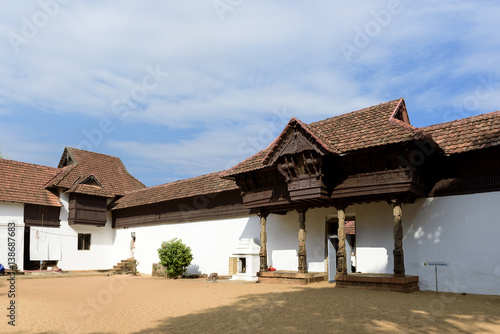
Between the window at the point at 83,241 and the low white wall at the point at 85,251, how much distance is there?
23 cm

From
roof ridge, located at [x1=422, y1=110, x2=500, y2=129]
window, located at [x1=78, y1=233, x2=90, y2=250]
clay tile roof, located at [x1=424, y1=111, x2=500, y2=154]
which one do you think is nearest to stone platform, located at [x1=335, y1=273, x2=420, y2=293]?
clay tile roof, located at [x1=424, y1=111, x2=500, y2=154]

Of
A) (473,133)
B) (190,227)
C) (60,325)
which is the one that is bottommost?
(60,325)

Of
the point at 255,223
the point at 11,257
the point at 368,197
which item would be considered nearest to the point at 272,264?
the point at 255,223

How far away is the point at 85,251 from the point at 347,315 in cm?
2001

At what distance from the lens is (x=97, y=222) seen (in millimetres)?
24172

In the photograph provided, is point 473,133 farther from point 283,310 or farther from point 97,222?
point 97,222

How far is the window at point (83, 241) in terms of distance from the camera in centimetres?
2414

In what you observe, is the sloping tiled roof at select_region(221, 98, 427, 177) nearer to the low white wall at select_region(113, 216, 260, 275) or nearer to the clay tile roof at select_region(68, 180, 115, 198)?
the low white wall at select_region(113, 216, 260, 275)

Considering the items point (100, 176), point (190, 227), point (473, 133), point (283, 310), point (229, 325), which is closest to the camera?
point (229, 325)

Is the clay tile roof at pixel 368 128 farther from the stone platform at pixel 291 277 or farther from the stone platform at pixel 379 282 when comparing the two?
the stone platform at pixel 291 277

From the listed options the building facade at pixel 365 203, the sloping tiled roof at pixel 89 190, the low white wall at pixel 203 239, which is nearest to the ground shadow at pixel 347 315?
the building facade at pixel 365 203

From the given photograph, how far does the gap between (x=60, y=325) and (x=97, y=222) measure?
686 inches

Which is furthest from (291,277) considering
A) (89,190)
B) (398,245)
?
(89,190)

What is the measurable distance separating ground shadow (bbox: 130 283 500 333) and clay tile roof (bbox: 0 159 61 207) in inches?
640
